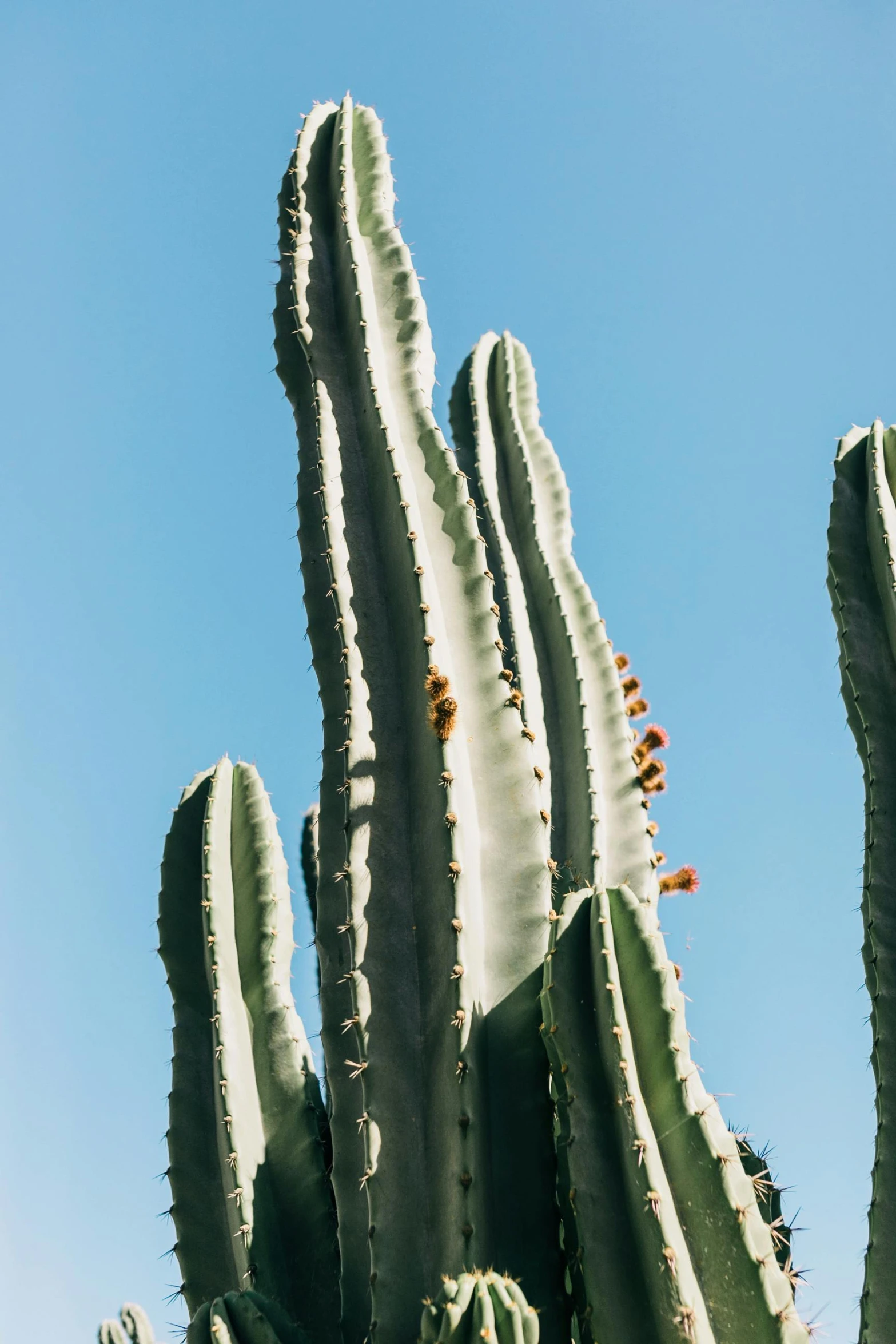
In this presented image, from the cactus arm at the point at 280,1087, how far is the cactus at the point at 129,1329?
305cm

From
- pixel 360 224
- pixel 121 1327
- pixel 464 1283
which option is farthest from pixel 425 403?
pixel 121 1327

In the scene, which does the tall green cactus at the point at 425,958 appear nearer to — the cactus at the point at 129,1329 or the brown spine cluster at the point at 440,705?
the brown spine cluster at the point at 440,705

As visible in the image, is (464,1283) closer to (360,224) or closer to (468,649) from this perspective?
(468,649)

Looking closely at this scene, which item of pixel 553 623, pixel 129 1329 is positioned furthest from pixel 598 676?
pixel 129 1329

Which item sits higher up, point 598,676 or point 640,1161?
point 598,676

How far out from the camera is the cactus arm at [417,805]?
2.49 metres

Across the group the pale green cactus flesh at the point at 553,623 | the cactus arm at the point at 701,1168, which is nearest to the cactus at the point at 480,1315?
the cactus arm at the point at 701,1168

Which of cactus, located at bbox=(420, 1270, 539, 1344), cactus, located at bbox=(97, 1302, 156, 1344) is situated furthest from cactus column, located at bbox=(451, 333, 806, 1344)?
cactus, located at bbox=(97, 1302, 156, 1344)

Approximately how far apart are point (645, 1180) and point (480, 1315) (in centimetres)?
46

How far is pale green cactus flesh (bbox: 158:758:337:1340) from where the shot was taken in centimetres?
306

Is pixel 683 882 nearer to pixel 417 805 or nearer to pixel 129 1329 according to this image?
pixel 417 805

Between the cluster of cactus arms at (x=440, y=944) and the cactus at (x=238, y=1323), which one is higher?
the cluster of cactus arms at (x=440, y=944)

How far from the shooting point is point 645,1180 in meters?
2.29

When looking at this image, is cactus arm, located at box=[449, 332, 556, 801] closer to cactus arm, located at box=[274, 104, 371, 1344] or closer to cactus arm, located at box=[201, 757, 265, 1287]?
cactus arm, located at box=[274, 104, 371, 1344]
